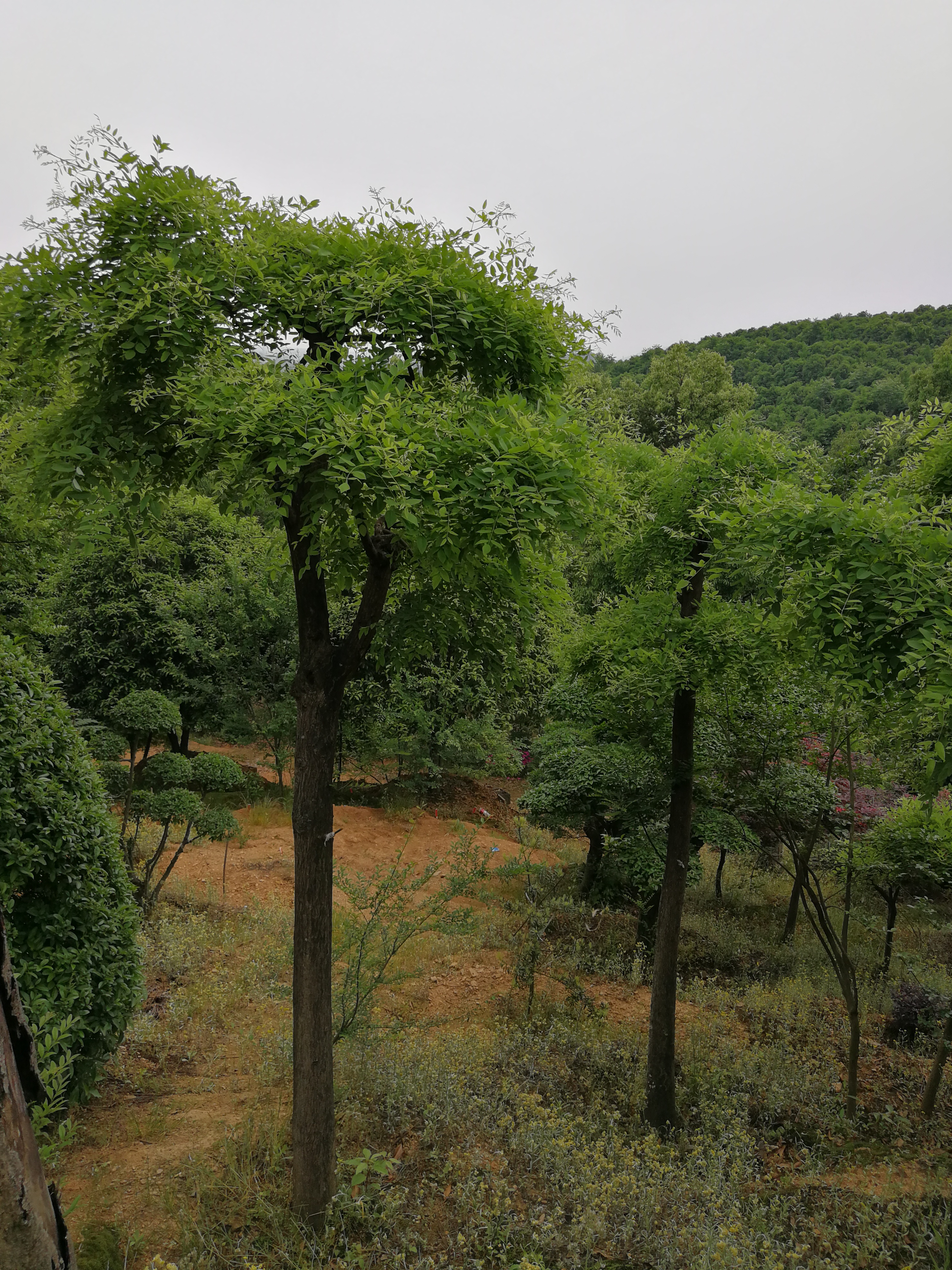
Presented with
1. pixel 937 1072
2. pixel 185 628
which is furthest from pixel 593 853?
pixel 185 628

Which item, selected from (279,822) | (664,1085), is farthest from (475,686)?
(664,1085)

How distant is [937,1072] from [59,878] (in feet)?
24.1

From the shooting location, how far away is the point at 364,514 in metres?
3.23

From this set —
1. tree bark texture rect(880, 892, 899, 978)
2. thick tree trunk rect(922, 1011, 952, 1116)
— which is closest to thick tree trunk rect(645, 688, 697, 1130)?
thick tree trunk rect(922, 1011, 952, 1116)

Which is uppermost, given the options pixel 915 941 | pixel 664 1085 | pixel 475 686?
pixel 475 686

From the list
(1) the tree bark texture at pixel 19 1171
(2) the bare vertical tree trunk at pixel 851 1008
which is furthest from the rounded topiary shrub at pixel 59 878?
(2) the bare vertical tree trunk at pixel 851 1008

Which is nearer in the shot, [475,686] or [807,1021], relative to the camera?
[807,1021]

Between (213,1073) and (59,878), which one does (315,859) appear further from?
(213,1073)

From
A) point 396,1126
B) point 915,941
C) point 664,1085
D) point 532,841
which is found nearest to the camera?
point 396,1126

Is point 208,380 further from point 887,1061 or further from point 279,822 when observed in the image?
point 279,822

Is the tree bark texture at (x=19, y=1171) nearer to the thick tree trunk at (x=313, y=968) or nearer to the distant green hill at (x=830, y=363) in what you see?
the thick tree trunk at (x=313, y=968)

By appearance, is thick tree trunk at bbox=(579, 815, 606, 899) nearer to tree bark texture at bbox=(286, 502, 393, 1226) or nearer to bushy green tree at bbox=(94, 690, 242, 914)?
bushy green tree at bbox=(94, 690, 242, 914)

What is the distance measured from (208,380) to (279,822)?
40.4ft

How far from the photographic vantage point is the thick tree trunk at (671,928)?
6383 mm
